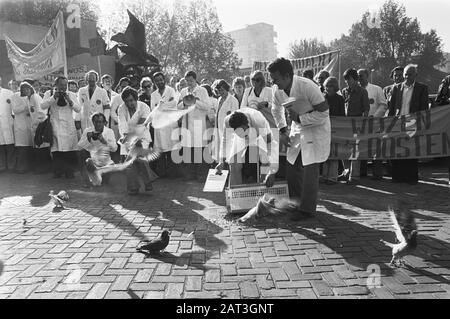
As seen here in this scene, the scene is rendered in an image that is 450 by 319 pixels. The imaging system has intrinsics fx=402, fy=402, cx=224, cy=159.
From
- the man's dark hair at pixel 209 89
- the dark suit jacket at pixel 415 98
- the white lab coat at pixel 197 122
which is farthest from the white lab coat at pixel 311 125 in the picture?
the man's dark hair at pixel 209 89

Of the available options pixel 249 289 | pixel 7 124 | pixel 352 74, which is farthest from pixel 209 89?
pixel 249 289

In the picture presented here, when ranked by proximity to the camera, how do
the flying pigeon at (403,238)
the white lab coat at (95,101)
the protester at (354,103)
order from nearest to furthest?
1. the flying pigeon at (403,238)
2. the protester at (354,103)
3. the white lab coat at (95,101)

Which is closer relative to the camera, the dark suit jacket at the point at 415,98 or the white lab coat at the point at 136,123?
the white lab coat at the point at 136,123

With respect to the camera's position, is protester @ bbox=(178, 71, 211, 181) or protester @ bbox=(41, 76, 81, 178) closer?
protester @ bbox=(178, 71, 211, 181)

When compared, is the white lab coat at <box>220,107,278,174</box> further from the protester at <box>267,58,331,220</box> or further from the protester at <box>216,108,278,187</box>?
the protester at <box>267,58,331,220</box>

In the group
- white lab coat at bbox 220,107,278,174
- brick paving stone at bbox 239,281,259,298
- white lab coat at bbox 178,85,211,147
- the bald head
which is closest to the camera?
brick paving stone at bbox 239,281,259,298

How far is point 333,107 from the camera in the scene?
8.02 metres

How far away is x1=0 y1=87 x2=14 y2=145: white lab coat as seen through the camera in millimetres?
9930

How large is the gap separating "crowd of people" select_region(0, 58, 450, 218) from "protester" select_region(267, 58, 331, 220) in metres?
0.01

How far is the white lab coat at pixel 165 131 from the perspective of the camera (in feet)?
27.9

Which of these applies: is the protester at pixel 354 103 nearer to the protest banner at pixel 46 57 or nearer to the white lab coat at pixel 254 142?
the white lab coat at pixel 254 142

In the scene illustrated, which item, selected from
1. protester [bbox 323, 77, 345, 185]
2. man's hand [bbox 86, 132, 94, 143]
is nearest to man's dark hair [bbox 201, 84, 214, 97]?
protester [bbox 323, 77, 345, 185]

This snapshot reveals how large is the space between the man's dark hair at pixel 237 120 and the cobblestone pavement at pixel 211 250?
1.26m

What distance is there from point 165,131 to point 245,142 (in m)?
3.29
